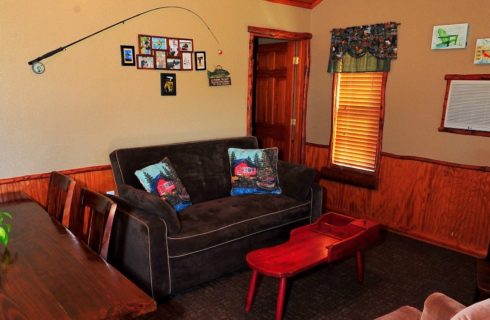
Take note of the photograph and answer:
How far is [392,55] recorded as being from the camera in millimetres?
3812

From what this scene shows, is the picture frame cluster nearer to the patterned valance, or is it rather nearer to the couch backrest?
the couch backrest

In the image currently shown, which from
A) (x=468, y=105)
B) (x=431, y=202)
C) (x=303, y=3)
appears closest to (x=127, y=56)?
(x=303, y=3)

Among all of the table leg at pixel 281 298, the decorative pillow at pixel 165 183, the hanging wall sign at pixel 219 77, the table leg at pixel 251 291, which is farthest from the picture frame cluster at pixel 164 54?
the table leg at pixel 281 298

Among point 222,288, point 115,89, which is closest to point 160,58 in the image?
point 115,89

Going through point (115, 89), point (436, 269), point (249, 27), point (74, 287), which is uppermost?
point (249, 27)

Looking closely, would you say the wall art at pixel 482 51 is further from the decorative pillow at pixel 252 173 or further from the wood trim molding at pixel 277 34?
the decorative pillow at pixel 252 173

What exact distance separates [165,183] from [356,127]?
2326 millimetres

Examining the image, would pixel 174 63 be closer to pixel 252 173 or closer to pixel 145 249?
pixel 252 173

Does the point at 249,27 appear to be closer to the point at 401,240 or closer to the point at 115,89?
the point at 115,89

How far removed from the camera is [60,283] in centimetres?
143

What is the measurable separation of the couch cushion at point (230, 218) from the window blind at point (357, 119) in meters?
1.14

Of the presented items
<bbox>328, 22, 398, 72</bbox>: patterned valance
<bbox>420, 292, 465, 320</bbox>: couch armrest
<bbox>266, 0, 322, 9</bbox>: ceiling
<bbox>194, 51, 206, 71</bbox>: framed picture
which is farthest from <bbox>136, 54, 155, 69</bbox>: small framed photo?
<bbox>420, 292, 465, 320</bbox>: couch armrest

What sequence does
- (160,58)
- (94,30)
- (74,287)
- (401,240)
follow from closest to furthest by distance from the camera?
(74,287) → (94,30) → (160,58) → (401,240)

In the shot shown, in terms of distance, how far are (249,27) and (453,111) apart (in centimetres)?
219
